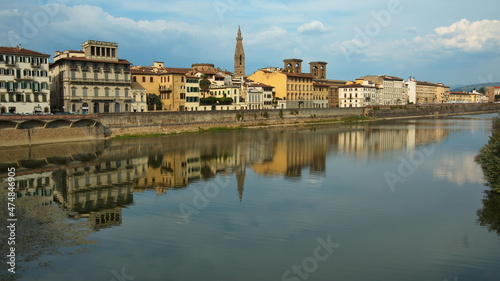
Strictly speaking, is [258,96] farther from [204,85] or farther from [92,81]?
[92,81]

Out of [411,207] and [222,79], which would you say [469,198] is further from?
[222,79]

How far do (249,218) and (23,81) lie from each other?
125 ft

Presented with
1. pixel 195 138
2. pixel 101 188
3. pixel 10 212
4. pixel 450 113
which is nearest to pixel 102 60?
pixel 195 138

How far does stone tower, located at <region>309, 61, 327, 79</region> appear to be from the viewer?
123 meters

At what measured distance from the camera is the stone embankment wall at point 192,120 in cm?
5038

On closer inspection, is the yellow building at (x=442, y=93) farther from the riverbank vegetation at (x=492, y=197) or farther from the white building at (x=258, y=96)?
the riverbank vegetation at (x=492, y=197)

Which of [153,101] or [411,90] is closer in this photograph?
[153,101]

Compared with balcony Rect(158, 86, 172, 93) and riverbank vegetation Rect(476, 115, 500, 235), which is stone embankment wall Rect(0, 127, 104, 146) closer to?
balcony Rect(158, 86, 172, 93)

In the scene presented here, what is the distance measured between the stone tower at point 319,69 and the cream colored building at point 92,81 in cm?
7441

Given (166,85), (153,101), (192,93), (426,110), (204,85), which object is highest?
(204,85)

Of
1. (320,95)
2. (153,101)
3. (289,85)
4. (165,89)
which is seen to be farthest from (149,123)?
(320,95)

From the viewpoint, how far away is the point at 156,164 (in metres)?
33.6

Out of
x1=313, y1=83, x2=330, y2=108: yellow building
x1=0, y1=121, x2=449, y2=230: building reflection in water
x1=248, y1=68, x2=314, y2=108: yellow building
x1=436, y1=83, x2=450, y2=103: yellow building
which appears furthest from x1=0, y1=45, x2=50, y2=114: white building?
x1=436, y1=83, x2=450, y2=103: yellow building

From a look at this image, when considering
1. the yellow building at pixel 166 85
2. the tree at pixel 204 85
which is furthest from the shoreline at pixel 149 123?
the tree at pixel 204 85
